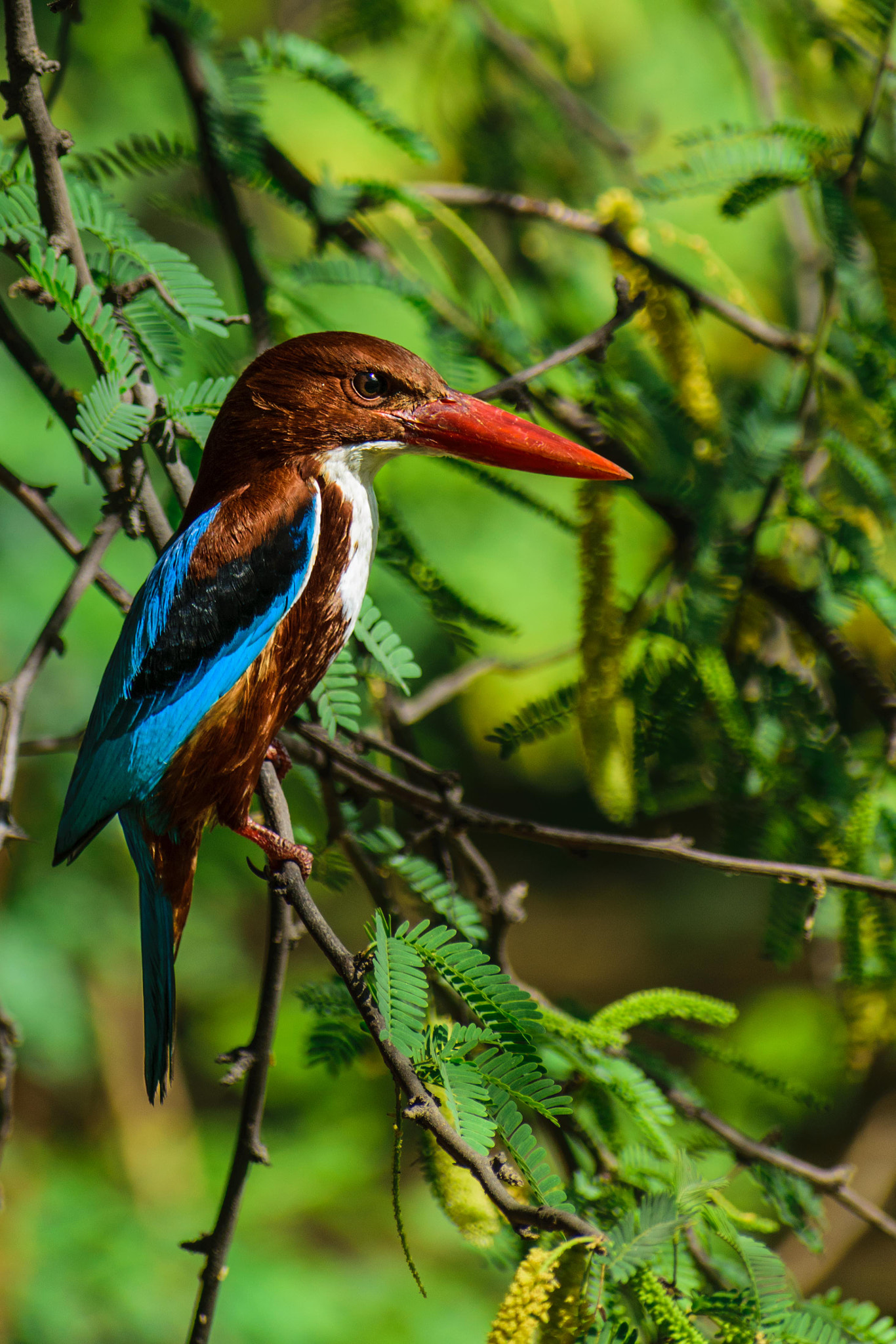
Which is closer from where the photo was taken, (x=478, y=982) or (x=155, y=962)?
→ (x=478, y=982)

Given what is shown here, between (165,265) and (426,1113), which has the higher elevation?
(165,265)

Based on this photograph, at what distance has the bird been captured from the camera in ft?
4.25

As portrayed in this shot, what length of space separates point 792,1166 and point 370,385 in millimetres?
1149

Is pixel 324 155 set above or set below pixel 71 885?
above

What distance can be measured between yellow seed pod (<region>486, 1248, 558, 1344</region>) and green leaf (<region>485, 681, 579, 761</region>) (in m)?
0.93

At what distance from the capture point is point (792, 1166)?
4.96ft

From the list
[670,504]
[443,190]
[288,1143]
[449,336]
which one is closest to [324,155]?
[443,190]

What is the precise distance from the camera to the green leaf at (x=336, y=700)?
1462 millimetres

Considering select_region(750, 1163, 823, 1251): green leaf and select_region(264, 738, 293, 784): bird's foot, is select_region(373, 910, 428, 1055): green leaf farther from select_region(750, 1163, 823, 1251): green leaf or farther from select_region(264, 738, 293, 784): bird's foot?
select_region(750, 1163, 823, 1251): green leaf

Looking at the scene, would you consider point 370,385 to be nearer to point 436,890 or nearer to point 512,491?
point 512,491

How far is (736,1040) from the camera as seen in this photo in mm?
3607

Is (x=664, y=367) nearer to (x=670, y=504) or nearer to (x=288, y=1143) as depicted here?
(x=670, y=504)

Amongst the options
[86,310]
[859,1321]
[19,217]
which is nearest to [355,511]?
[86,310]

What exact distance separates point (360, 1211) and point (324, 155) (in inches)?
120
